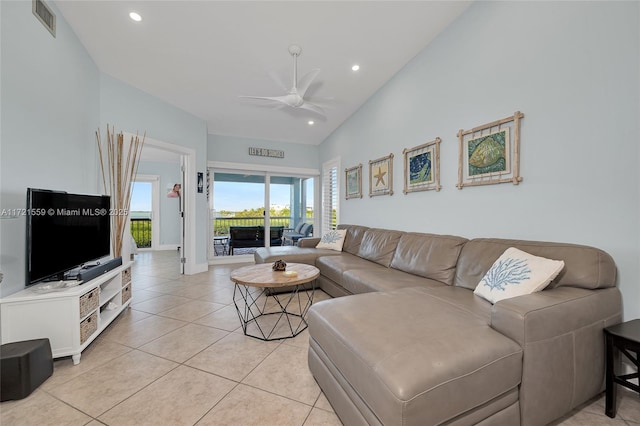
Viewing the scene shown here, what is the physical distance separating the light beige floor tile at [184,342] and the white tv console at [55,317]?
44cm

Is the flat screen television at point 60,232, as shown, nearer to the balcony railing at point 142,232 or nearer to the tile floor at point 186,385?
the tile floor at point 186,385

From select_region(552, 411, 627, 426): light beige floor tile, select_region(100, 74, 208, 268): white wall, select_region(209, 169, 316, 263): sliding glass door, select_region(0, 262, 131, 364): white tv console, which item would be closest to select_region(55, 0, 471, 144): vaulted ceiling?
select_region(100, 74, 208, 268): white wall

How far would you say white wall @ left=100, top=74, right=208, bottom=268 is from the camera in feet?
11.1

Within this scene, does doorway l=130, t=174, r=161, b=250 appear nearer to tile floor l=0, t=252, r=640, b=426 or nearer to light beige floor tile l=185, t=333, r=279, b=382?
tile floor l=0, t=252, r=640, b=426

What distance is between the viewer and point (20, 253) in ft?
6.29

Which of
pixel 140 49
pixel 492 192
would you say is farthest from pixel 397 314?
pixel 140 49

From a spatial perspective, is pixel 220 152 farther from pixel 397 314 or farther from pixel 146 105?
pixel 397 314

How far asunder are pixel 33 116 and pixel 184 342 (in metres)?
2.17

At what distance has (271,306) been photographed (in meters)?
3.05

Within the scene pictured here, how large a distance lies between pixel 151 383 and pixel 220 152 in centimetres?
465

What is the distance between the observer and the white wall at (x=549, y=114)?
154 cm

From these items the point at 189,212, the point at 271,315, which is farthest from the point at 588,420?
the point at 189,212

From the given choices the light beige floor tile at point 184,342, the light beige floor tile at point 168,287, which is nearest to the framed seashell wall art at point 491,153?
the light beige floor tile at point 184,342

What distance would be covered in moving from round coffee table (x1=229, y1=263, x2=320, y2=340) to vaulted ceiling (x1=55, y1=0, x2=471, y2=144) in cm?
244
